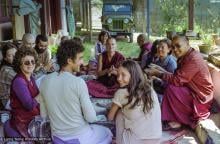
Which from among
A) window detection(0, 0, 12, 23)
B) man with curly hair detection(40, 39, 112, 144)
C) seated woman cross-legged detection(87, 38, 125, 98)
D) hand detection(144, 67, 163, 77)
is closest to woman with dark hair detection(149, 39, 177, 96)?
hand detection(144, 67, 163, 77)

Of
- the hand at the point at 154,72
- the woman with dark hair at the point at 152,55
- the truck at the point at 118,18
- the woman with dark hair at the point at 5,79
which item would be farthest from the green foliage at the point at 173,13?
the woman with dark hair at the point at 5,79

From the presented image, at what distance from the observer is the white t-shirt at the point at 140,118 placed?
118 inches

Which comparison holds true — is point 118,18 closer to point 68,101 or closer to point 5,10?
point 5,10

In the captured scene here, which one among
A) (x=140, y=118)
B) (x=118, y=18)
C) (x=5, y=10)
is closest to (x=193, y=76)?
(x=140, y=118)

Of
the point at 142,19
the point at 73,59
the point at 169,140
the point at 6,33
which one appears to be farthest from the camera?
the point at 142,19

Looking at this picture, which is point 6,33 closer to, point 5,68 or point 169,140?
point 5,68

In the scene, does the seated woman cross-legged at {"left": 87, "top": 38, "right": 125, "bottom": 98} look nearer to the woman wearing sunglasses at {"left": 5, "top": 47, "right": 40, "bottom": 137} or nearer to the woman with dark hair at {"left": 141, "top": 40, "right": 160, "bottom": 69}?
the woman with dark hair at {"left": 141, "top": 40, "right": 160, "bottom": 69}

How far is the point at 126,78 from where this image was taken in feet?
9.93

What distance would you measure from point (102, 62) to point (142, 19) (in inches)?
477

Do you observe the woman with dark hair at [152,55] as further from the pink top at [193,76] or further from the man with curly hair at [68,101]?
the man with curly hair at [68,101]

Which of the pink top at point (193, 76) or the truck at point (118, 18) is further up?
the truck at point (118, 18)

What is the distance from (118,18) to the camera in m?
15.6

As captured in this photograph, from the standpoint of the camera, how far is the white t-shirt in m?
3.00

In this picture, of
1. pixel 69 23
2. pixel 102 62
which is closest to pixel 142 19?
pixel 69 23
